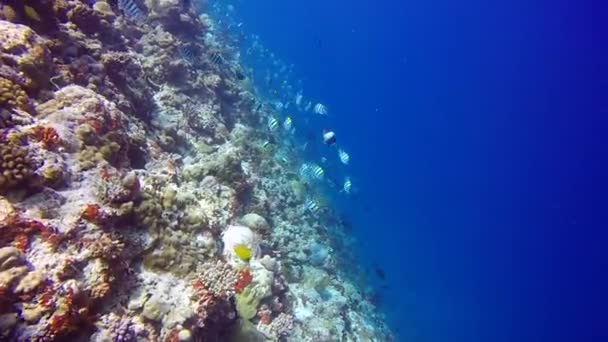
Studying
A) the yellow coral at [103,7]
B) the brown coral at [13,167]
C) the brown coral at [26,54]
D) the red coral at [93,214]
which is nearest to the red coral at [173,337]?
the red coral at [93,214]

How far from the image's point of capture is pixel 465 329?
43.6 m

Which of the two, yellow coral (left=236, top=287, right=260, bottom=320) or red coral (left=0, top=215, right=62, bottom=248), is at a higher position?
yellow coral (left=236, top=287, right=260, bottom=320)

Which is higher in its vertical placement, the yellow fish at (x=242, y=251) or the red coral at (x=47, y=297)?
the yellow fish at (x=242, y=251)

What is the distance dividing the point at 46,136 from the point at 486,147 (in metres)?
156

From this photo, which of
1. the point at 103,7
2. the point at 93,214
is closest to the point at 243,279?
the point at 93,214

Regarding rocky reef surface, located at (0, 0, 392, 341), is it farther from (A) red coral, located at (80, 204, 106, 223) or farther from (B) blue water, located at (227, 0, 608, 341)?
(B) blue water, located at (227, 0, 608, 341)

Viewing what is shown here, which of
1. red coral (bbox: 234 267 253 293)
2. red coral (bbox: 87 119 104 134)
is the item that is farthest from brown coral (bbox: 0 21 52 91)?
red coral (bbox: 234 267 253 293)

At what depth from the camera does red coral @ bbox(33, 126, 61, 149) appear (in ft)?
15.4

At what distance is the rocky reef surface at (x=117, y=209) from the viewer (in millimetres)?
3785

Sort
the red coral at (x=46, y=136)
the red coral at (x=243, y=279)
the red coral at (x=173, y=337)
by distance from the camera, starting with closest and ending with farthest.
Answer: the red coral at (x=173, y=337)
the red coral at (x=46, y=136)
the red coral at (x=243, y=279)

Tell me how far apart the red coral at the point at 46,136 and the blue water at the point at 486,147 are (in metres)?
41.5

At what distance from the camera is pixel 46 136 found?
15.5 ft

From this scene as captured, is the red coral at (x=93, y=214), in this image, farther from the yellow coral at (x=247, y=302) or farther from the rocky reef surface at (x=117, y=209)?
the yellow coral at (x=247, y=302)

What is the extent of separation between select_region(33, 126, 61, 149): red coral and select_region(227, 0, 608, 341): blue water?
1633 inches
